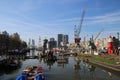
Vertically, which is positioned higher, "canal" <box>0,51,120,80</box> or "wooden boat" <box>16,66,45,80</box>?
"wooden boat" <box>16,66,45,80</box>

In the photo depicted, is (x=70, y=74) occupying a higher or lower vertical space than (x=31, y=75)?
lower

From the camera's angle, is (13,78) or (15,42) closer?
(13,78)

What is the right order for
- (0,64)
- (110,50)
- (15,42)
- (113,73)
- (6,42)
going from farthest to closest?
1. (15,42)
2. (6,42)
3. (110,50)
4. (0,64)
5. (113,73)

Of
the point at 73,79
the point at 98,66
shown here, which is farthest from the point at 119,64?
the point at 73,79

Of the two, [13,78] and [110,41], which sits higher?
[110,41]

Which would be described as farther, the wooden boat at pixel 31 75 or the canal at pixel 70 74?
the canal at pixel 70 74

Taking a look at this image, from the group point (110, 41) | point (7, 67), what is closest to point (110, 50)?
point (110, 41)

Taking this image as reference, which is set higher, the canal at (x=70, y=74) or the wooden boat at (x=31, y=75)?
the wooden boat at (x=31, y=75)

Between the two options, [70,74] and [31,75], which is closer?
[31,75]

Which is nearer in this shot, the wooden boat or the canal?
the wooden boat

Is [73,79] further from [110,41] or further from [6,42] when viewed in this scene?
[6,42]

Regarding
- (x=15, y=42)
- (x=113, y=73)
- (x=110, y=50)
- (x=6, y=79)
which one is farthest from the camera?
(x=15, y=42)

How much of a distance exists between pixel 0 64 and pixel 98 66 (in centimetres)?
3739

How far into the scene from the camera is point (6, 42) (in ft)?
555
